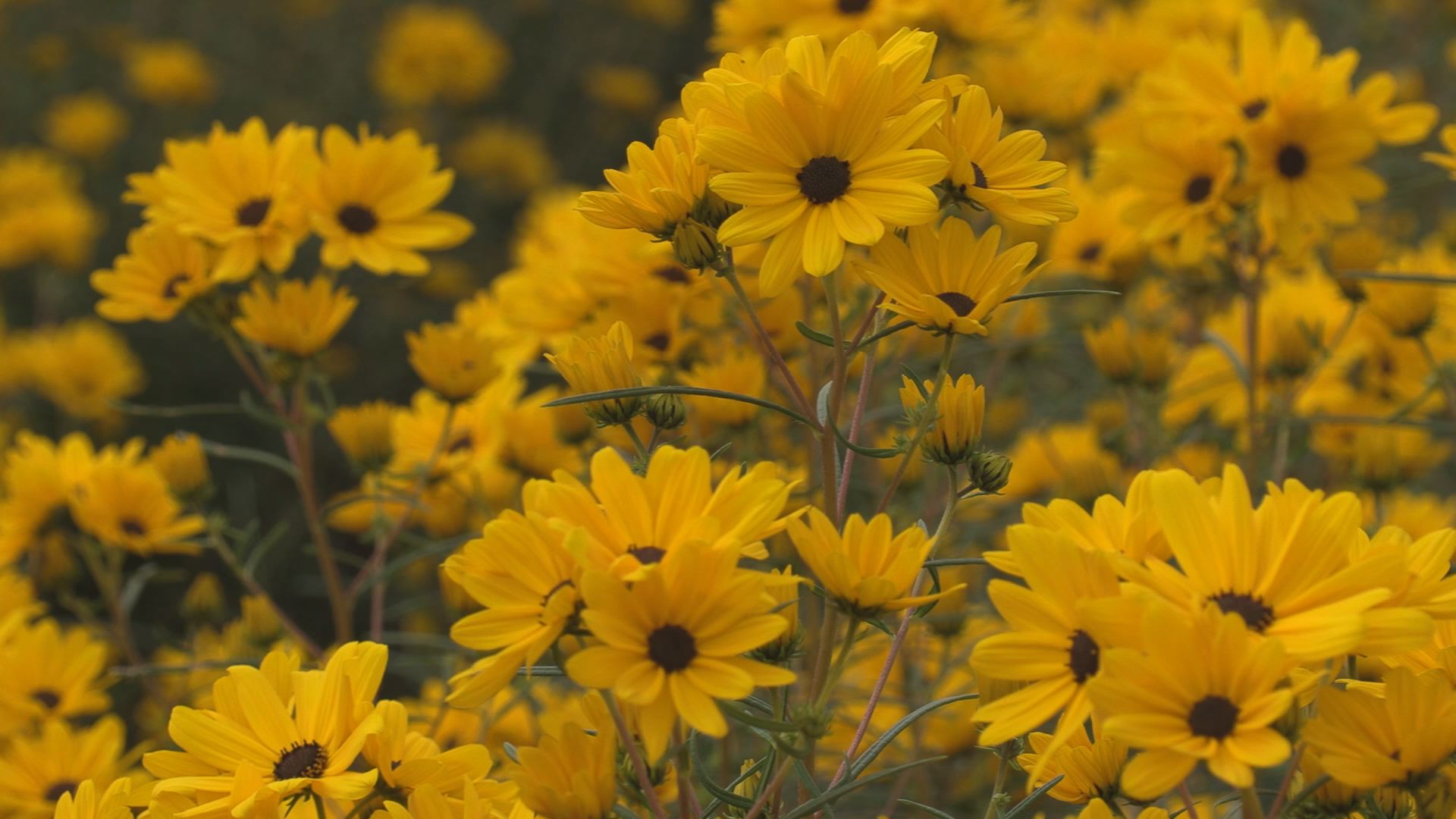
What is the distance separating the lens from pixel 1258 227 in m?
2.06

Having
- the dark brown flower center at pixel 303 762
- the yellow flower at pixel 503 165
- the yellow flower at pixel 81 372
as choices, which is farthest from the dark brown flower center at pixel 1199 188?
the yellow flower at pixel 503 165

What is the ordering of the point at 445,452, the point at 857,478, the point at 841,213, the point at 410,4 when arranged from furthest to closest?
the point at 410,4, the point at 857,478, the point at 445,452, the point at 841,213

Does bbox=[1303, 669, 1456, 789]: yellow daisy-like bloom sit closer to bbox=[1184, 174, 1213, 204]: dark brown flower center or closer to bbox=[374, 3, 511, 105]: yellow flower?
bbox=[1184, 174, 1213, 204]: dark brown flower center

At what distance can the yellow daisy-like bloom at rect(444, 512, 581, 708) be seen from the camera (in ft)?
2.93

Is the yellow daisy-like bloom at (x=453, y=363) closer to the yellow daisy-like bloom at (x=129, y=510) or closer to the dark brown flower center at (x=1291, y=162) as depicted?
the yellow daisy-like bloom at (x=129, y=510)

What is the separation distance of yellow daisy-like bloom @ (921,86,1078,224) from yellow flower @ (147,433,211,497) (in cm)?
120

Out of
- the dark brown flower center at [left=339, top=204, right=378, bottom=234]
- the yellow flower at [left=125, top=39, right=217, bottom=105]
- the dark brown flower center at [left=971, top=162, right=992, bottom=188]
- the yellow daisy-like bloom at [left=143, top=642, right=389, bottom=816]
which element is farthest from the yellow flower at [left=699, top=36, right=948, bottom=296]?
the yellow flower at [left=125, top=39, right=217, bottom=105]

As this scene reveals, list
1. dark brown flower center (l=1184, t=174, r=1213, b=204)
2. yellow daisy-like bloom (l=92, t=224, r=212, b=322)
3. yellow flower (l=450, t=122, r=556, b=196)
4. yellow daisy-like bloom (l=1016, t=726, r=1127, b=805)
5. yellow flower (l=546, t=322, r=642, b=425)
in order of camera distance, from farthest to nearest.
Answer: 1. yellow flower (l=450, t=122, r=556, b=196)
2. dark brown flower center (l=1184, t=174, r=1213, b=204)
3. yellow daisy-like bloom (l=92, t=224, r=212, b=322)
4. yellow flower (l=546, t=322, r=642, b=425)
5. yellow daisy-like bloom (l=1016, t=726, r=1127, b=805)

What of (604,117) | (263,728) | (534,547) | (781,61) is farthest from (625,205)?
(604,117)

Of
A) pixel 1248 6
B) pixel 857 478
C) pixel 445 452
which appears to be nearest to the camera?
pixel 445 452

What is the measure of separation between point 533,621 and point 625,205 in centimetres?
37

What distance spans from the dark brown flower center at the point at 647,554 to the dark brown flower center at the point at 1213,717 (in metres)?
0.35

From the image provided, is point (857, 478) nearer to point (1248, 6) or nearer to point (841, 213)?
point (841, 213)

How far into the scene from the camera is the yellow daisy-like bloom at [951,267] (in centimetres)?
106
